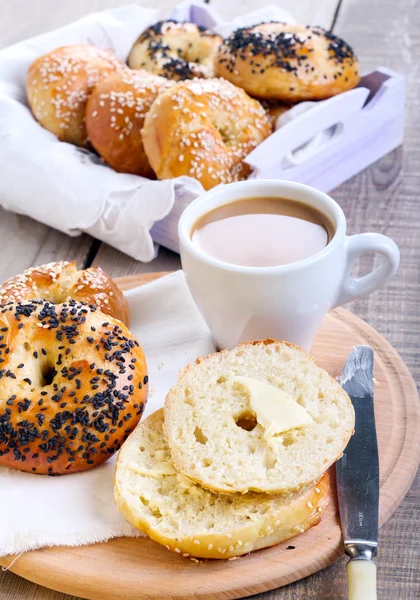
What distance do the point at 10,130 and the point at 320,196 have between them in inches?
50.7

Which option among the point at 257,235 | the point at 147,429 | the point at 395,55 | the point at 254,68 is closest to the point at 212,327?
the point at 257,235

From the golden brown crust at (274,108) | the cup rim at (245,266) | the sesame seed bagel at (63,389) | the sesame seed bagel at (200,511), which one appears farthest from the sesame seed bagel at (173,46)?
the sesame seed bagel at (200,511)

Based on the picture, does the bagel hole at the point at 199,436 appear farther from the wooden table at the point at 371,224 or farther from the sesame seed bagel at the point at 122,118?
the sesame seed bagel at the point at 122,118

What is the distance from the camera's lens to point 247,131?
2482 millimetres

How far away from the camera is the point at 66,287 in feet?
6.05

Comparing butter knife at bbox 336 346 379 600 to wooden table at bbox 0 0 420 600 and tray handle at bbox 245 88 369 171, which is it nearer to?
→ wooden table at bbox 0 0 420 600

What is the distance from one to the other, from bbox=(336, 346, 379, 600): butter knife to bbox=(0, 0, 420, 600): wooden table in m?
0.08

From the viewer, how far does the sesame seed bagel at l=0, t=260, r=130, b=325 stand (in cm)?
181

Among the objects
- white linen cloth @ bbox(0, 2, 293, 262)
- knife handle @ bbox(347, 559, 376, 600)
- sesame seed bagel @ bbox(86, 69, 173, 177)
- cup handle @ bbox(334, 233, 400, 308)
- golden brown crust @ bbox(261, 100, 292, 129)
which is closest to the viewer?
knife handle @ bbox(347, 559, 376, 600)

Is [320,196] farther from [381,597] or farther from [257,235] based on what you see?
[381,597]

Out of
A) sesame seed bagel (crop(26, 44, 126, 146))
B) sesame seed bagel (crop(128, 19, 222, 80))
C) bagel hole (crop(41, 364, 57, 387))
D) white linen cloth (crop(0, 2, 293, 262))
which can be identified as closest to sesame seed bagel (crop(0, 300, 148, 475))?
bagel hole (crop(41, 364, 57, 387))

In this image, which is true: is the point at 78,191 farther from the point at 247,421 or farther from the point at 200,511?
the point at 200,511

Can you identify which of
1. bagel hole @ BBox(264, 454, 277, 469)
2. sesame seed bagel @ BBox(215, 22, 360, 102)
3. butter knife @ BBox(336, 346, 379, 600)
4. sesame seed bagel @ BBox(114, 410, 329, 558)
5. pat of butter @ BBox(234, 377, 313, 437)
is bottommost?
butter knife @ BBox(336, 346, 379, 600)

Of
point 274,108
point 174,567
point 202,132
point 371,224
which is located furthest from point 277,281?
point 274,108
